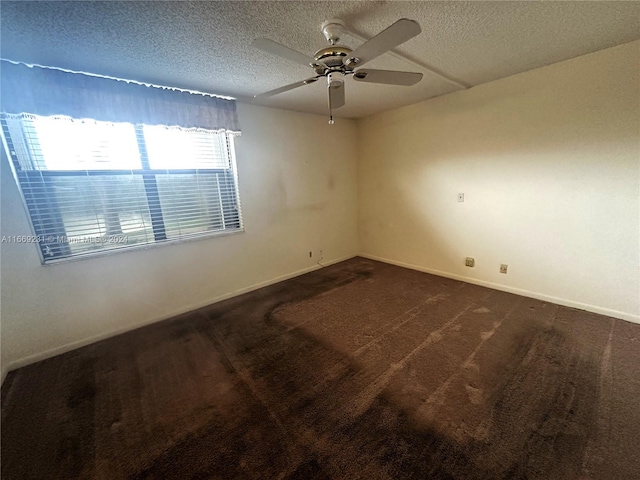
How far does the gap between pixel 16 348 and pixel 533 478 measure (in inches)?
137

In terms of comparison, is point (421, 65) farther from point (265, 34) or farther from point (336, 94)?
point (265, 34)

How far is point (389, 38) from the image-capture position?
122cm

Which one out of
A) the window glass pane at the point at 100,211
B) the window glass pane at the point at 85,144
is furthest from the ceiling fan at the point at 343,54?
the window glass pane at the point at 100,211

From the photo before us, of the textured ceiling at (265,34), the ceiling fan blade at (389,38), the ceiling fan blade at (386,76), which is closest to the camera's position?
the ceiling fan blade at (389,38)

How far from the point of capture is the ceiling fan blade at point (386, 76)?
1.59m

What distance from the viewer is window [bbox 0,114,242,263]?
2.02 metres

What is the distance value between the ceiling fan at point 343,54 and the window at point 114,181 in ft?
5.29

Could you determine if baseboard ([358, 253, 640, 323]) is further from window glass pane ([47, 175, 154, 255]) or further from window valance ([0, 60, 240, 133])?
window glass pane ([47, 175, 154, 255])

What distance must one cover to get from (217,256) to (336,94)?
7.09 ft

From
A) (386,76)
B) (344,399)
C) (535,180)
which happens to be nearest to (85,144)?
(386,76)

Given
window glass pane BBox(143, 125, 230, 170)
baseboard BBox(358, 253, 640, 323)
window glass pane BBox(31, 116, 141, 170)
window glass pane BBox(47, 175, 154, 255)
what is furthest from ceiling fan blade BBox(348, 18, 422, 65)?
baseboard BBox(358, 253, 640, 323)

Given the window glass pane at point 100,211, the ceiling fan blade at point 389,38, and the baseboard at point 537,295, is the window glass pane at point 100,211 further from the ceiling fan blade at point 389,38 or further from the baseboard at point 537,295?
the baseboard at point 537,295

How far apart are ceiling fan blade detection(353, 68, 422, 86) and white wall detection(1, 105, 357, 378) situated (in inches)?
71.4

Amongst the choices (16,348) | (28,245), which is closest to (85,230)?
(28,245)
